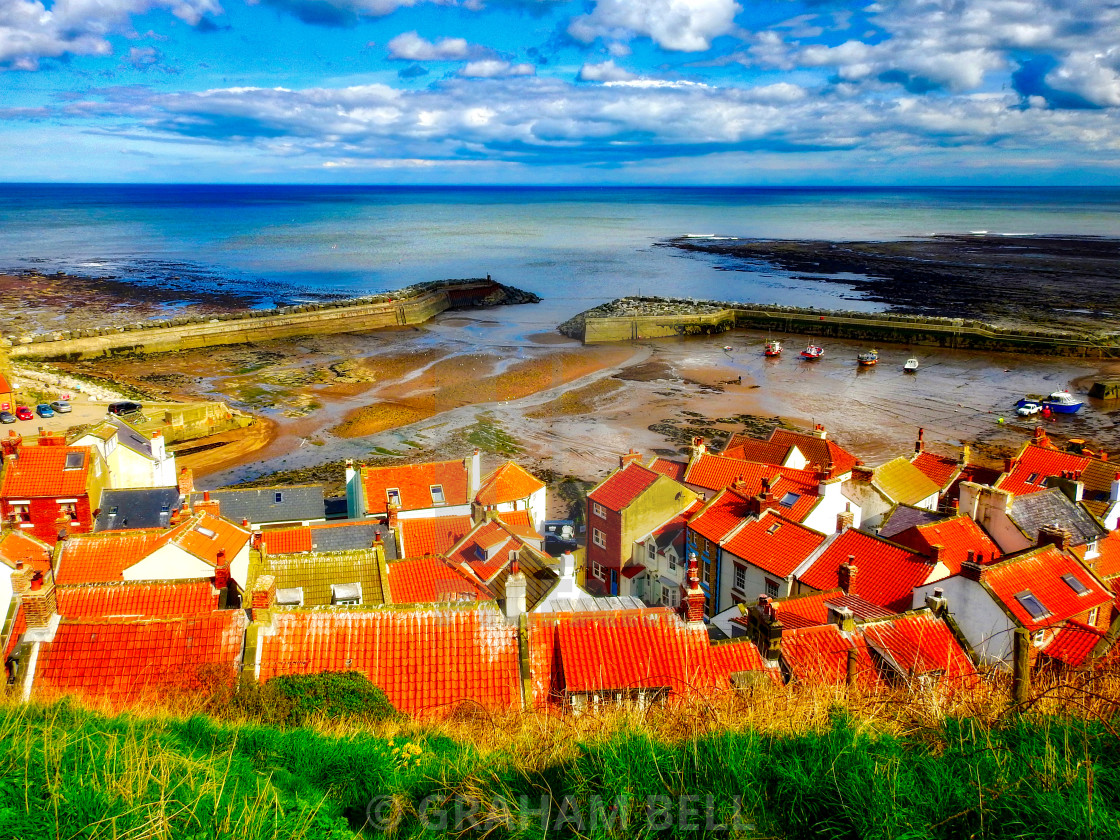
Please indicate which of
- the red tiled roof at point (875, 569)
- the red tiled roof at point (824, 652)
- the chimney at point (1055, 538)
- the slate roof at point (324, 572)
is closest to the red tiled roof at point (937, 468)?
the chimney at point (1055, 538)

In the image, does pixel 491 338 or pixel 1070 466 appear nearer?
pixel 1070 466

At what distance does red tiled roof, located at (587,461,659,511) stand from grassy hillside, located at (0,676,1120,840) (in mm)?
19531

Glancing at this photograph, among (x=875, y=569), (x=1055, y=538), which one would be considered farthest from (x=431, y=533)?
(x=1055, y=538)

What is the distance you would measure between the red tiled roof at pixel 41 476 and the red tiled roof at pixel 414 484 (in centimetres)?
953

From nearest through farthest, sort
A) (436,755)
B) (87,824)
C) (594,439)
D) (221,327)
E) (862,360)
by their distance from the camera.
Result: (87,824)
(436,755)
(594,439)
(862,360)
(221,327)

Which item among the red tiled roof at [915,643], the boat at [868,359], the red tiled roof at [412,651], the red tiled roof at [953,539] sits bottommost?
the boat at [868,359]

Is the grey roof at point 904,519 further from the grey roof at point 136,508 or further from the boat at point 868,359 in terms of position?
the boat at point 868,359

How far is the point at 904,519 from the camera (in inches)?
997

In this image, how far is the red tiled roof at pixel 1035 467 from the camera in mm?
28888

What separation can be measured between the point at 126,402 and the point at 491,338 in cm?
4196

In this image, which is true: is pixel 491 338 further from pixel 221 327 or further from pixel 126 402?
pixel 126 402

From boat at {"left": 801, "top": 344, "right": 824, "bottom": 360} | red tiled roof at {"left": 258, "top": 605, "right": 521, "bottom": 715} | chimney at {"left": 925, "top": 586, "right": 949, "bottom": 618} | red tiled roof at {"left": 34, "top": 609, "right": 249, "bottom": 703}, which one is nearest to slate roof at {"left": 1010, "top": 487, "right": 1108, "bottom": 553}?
chimney at {"left": 925, "top": 586, "right": 949, "bottom": 618}

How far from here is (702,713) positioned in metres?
9.58

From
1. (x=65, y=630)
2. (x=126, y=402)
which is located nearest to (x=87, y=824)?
(x=65, y=630)
